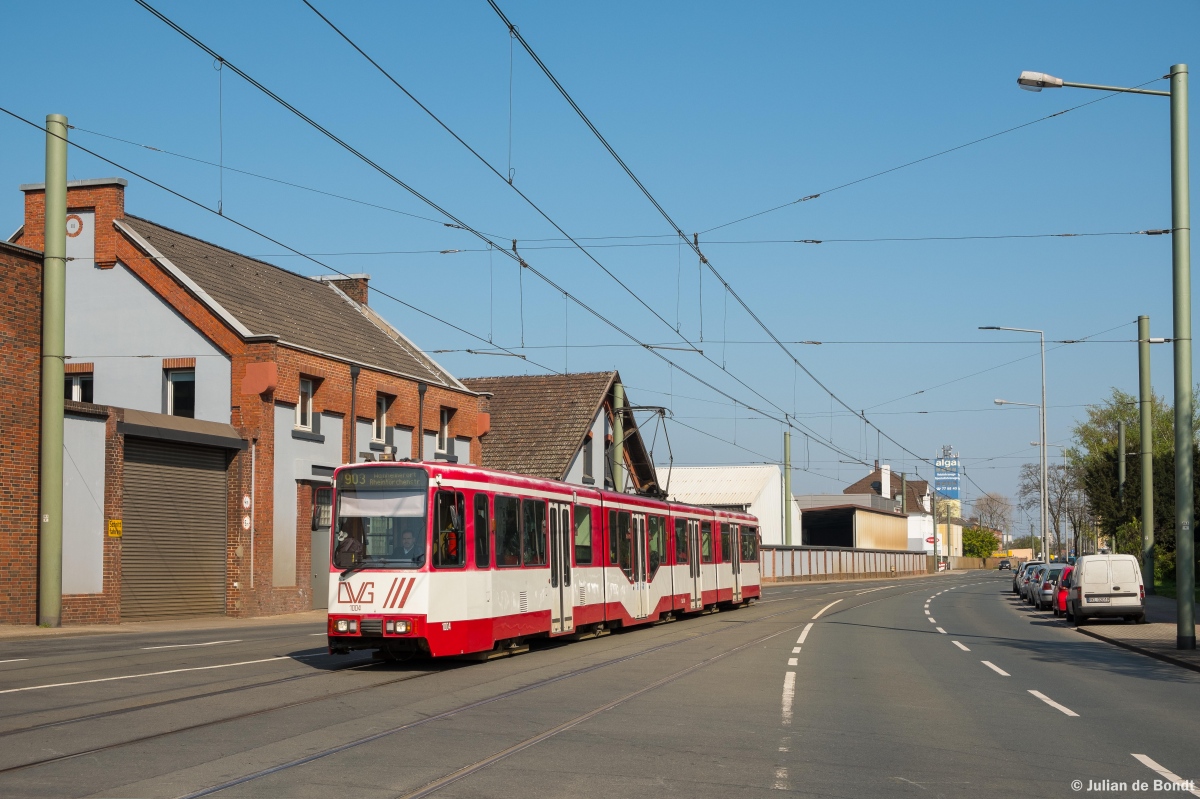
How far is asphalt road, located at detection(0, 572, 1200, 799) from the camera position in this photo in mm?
8695

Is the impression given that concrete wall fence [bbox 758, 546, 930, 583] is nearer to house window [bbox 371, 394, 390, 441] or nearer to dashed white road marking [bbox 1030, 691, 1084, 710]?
house window [bbox 371, 394, 390, 441]

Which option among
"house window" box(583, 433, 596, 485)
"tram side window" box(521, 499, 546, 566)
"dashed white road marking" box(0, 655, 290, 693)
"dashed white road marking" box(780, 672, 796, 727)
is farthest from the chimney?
"dashed white road marking" box(780, 672, 796, 727)

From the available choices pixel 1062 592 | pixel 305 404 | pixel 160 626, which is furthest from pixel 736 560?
pixel 160 626

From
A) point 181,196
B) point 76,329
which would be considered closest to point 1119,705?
point 181,196

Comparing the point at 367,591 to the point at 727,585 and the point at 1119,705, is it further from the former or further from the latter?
the point at 727,585

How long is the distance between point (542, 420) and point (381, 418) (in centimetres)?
1518

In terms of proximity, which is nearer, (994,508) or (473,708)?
(473,708)

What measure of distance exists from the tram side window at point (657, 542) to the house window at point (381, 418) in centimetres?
1362

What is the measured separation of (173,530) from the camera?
31.6 meters

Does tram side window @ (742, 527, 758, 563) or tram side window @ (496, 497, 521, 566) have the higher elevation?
tram side window @ (496, 497, 521, 566)

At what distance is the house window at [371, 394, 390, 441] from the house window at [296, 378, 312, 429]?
12.1ft

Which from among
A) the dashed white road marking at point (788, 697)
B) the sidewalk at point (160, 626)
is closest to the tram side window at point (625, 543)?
the sidewalk at point (160, 626)

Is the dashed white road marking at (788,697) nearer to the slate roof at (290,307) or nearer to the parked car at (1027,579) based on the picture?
the slate roof at (290,307)

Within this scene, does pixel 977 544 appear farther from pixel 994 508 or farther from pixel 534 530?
pixel 534 530
